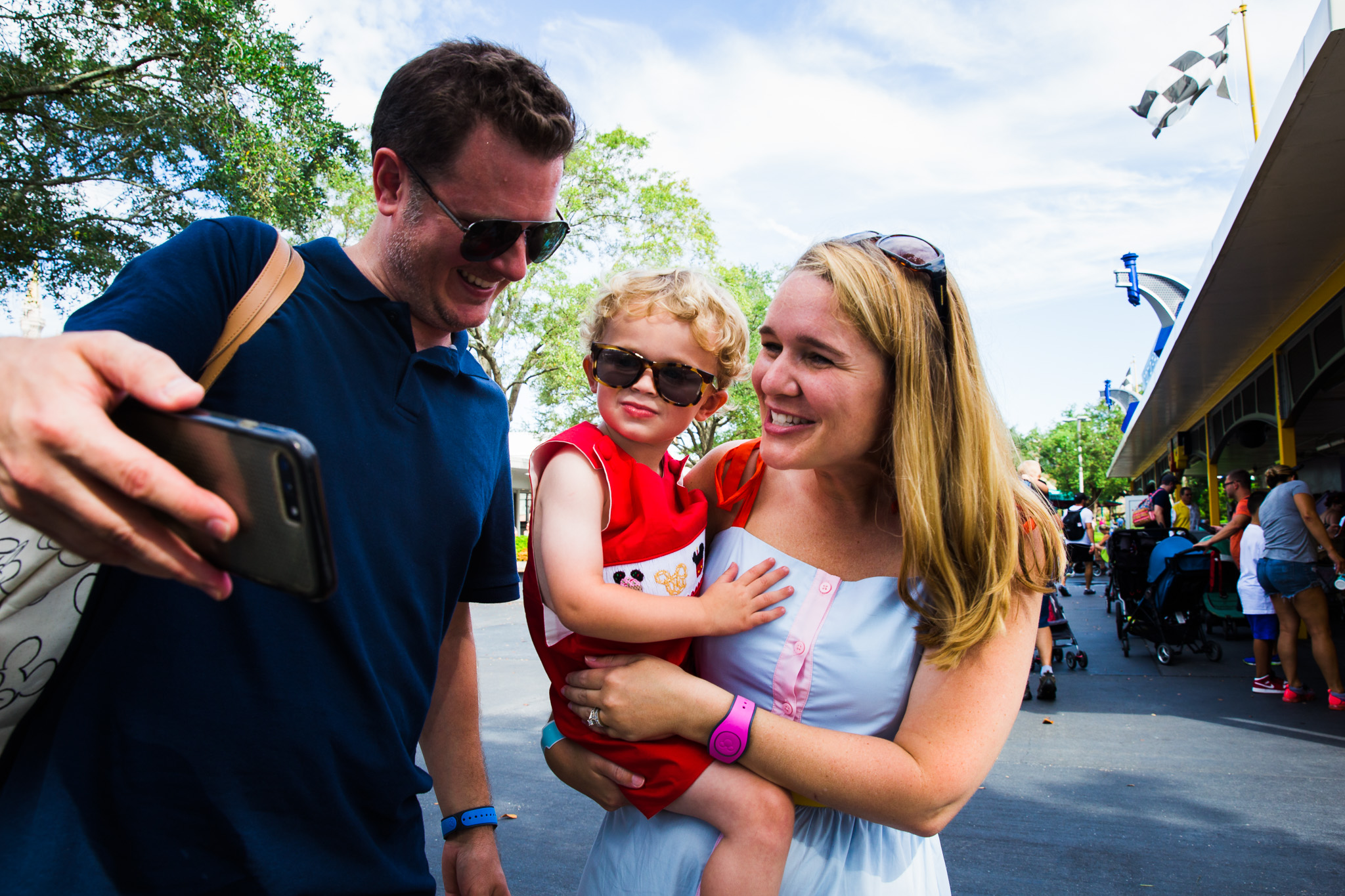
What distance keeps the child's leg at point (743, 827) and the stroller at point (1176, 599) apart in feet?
32.1

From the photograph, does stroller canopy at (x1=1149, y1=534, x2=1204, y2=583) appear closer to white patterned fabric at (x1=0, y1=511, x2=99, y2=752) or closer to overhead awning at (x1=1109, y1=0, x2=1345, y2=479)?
overhead awning at (x1=1109, y1=0, x2=1345, y2=479)

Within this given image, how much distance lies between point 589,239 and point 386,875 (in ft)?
71.1

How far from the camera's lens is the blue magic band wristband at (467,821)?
77.1 inches

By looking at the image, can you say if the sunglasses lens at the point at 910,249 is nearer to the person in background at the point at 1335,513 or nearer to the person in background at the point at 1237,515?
the person in background at the point at 1237,515

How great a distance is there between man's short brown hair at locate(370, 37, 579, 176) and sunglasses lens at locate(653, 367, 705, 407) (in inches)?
22.7

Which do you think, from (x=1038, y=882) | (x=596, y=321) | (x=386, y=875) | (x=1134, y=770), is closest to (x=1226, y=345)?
(x=1134, y=770)

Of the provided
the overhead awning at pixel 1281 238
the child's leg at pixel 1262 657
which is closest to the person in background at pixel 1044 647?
the child's leg at pixel 1262 657

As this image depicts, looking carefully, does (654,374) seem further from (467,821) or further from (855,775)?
(467,821)

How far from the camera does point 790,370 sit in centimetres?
177

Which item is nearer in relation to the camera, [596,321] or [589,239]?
[596,321]

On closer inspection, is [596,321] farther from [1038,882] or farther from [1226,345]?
[1226,345]

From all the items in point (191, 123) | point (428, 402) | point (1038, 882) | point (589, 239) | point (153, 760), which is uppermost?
point (589, 239)

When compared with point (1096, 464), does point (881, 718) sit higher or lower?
lower

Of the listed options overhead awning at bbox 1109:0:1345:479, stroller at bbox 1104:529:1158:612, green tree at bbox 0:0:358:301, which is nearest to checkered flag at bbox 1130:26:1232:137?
overhead awning at bbox 1109:0:1345:479
